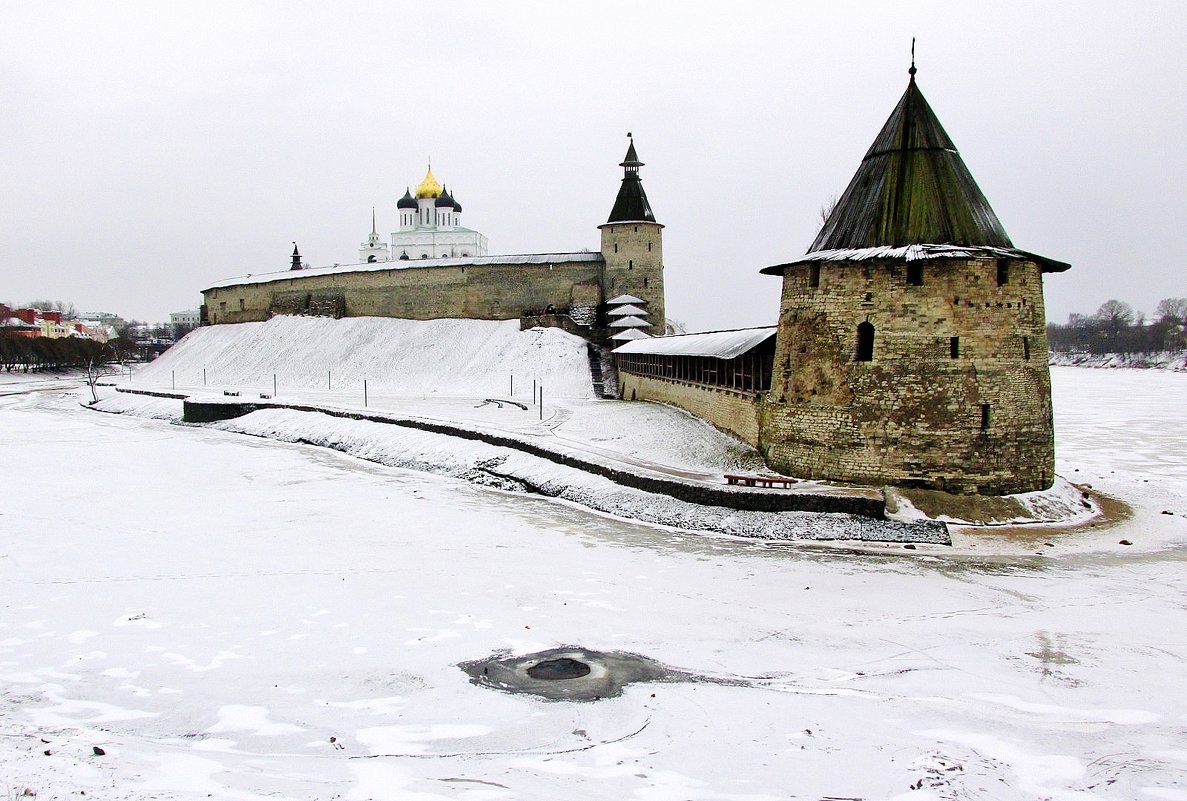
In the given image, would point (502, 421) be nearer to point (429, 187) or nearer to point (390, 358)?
point (390, 358)

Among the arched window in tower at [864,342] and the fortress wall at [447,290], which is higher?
the fortress wall at [447,290]

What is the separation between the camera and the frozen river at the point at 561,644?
5.52m

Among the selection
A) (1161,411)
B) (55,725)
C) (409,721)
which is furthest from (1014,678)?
(1161,411)

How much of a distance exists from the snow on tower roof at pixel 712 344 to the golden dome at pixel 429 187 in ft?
144

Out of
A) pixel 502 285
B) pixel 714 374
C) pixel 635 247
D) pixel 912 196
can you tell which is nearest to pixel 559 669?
pixel 912 196

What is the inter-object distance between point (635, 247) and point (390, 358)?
1182 centimetres

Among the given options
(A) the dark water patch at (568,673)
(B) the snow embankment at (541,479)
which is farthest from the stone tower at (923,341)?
(A) the dark water patch at (568,673)

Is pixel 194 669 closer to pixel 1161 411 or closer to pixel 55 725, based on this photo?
pixel 55 725

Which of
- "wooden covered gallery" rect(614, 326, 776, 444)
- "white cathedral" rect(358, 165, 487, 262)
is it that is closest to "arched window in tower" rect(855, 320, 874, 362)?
"wooden covered gallery" rect(614, 326, 776, 444)

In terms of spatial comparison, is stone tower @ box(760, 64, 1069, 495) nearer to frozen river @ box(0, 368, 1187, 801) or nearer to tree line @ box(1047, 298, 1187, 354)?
frozen river @ box(0, 368, 1187, 801)

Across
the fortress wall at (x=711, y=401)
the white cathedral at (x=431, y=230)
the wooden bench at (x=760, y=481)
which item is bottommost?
the wooden bench at (x=760, y=481)

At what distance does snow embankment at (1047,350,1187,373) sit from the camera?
7200cm

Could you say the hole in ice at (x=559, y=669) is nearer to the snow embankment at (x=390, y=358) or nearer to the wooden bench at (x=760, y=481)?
the wooden bench at (x=760, y=481)

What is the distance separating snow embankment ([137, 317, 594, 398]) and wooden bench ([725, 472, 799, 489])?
17.6 metres
